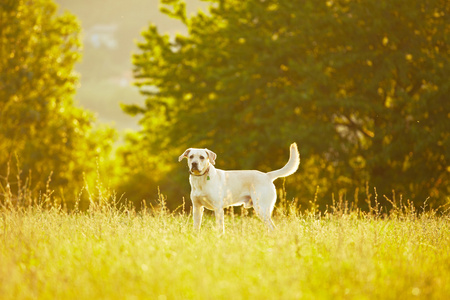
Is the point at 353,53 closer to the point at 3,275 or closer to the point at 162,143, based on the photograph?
the point at 162,143

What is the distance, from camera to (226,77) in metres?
20.5

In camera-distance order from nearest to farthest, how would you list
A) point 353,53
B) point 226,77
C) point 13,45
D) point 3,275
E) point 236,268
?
point 3,275 < point 236,268 < point 353,53 < point 226,77 < point 13,45

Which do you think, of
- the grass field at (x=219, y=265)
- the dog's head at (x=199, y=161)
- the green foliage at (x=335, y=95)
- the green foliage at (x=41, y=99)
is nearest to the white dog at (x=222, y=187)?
the dog's head at (x=199, y=161)

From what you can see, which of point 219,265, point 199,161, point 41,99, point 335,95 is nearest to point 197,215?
Answer: point 199,161

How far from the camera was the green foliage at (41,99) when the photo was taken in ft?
75.8

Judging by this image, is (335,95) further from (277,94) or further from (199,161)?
(199,161)

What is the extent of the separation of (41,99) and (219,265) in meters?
21.3


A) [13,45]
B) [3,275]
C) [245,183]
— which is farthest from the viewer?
[13,45]

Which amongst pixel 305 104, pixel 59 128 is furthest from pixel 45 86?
pixel 305 104

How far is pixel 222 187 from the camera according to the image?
868 centimetres

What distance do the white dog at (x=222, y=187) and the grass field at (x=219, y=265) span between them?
3.89ft

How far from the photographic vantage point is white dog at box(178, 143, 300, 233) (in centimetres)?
832

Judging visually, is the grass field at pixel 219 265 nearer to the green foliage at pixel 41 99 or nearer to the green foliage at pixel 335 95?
the green foliage at pixel 335 95

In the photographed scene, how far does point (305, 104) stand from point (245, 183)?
10.7m
